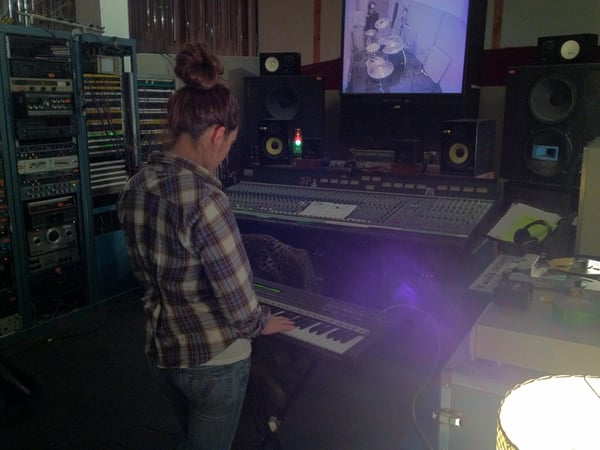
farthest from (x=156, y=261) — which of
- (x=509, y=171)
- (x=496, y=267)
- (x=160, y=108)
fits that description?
(x=160, y=108)

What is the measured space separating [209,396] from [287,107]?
7.29 feet

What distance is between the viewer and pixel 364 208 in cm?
269

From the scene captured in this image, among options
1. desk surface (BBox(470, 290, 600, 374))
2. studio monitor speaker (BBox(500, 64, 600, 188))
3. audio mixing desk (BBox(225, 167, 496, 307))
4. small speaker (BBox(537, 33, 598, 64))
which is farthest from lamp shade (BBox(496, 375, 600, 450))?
small speaker (BBox(537, 33, 598, 64))

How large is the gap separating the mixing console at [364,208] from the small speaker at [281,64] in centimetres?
68

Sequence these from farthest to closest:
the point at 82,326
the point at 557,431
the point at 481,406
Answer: the point at 82,326, the point at 481,406, the point at 557,431

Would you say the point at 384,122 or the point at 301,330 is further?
A: the point at 384,122

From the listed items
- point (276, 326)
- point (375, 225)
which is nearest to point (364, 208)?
point (375, 225)

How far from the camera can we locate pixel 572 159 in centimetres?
247

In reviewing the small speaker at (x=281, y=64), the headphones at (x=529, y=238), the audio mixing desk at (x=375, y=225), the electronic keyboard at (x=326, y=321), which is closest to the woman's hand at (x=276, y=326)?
the electronic keyboard at (x=326, y=321)

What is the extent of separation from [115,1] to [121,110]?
2.26 feet

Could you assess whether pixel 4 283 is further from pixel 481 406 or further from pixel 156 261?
pixel 481 406

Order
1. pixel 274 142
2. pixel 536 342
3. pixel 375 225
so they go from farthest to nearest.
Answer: pixel 274 142 < pixel 375 225 < pixel 536 342

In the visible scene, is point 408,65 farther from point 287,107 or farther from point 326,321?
point 326,321

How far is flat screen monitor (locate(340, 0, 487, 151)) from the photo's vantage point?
2797mm
